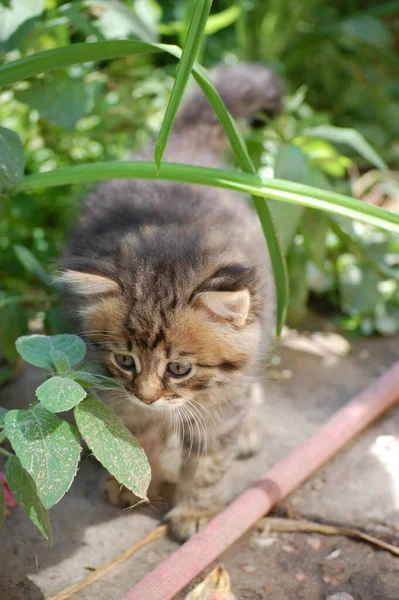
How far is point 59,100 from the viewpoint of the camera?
98.3 inches

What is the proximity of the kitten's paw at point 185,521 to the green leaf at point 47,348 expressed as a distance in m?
0.73

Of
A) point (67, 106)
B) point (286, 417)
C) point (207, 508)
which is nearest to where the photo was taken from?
point (207, 508)

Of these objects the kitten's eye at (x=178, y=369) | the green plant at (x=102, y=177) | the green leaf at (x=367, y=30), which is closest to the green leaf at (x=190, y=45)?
the green plant at (x=102, y=177)

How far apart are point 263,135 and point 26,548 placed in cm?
215

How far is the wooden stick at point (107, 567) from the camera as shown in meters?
1.78

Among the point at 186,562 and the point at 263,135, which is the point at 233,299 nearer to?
the point at 186,562

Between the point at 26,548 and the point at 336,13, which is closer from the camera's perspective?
the point at 26,548

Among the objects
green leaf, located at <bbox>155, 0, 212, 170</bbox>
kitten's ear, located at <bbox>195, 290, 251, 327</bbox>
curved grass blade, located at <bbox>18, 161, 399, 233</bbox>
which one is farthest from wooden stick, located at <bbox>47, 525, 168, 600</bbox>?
Result: green leaf, located at <bbox>155, 0, 212, 170</bbox>

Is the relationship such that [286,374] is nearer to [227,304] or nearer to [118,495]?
[118,495]

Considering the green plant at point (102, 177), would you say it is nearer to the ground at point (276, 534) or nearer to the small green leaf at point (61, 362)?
the small green leaf at point (61, 362)

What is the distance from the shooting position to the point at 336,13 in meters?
4.97

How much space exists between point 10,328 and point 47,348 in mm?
926

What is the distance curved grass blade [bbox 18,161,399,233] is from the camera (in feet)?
5.75

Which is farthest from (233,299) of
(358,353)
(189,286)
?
(358,353)
